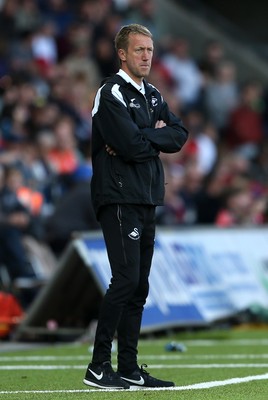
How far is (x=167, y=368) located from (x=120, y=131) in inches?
97.7

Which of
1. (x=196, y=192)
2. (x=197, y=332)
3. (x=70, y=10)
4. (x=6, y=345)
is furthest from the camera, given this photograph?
(x=70, y=10)

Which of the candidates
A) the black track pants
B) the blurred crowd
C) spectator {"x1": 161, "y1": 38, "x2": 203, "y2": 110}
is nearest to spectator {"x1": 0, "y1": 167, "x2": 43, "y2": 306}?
the blurred crowd

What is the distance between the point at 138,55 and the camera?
308 inches

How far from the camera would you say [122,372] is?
7.93m

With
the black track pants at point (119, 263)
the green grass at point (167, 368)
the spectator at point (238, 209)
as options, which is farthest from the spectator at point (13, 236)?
the black track pants at point (119, 263)

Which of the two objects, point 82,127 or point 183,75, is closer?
point 82,127

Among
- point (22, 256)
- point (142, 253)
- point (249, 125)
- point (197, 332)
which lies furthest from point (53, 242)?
point (249, 125)

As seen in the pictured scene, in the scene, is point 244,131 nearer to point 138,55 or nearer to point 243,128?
point 243,128

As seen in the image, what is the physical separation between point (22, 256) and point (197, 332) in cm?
211

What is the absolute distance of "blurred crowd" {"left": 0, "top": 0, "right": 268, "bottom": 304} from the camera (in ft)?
46.6

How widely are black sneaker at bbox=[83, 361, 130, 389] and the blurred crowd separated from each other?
4.64 metres

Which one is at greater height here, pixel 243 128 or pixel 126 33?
pixel 126 33

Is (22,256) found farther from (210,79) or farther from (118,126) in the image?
(210,79)

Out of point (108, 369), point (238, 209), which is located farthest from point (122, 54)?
point (238, 209)
